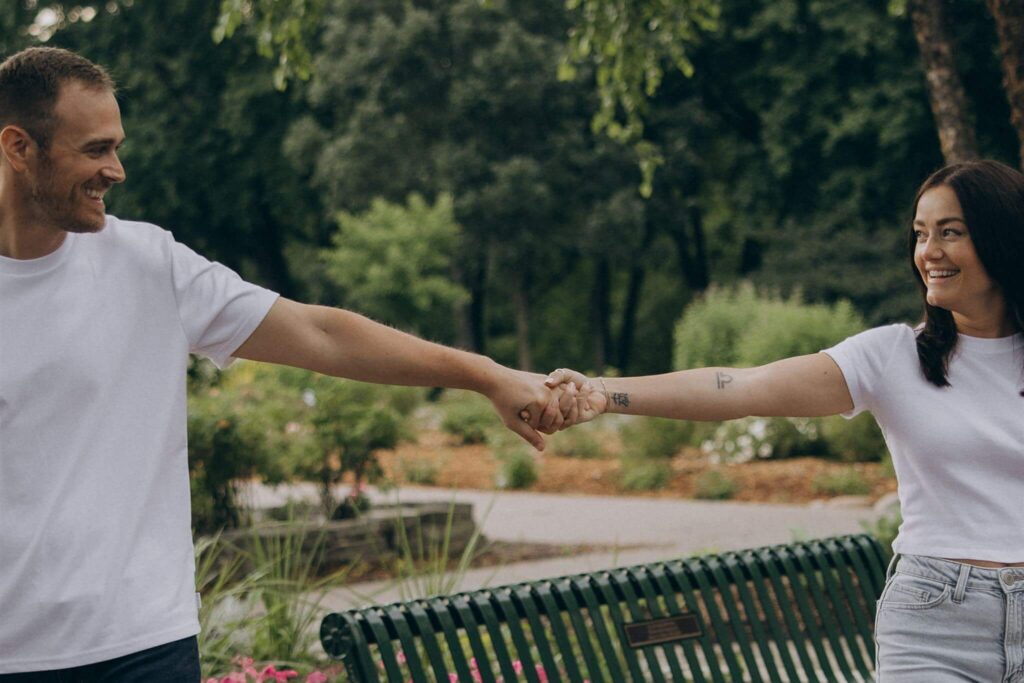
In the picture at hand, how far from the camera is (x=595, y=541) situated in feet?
31.9

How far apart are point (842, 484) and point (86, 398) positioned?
35.8 feet

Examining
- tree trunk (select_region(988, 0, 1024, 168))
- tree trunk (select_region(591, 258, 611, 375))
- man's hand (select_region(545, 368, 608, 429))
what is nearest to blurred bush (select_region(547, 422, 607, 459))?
tree trunk (select_region(988, 0, 1024, 168))

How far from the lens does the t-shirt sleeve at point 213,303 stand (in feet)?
8.07

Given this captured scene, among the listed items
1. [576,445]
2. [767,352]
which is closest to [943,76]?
[576,445]

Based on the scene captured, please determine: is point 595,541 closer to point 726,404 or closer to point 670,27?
point 670,27

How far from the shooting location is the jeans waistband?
110 inches

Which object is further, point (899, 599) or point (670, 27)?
point (670, 27)

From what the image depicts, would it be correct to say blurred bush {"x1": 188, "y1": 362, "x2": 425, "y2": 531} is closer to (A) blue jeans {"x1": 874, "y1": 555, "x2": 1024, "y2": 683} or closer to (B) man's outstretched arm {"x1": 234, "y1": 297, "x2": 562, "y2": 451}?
(B) man's outstretched arm {"x1": 234, "y1": 297, "x2": 562, "y2": 451}

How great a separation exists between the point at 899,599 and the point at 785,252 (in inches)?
1065

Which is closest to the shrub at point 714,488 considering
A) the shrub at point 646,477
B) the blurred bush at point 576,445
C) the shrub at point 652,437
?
the shrub at point 646,477

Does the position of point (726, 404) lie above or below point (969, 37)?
below

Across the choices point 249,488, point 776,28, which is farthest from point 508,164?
point 249,488

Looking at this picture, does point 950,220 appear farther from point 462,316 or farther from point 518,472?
point 462,316

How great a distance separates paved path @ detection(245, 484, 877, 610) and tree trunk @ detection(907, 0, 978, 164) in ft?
8.76
